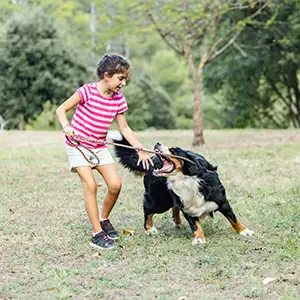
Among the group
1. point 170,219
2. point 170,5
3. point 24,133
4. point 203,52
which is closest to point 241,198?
point 170,219

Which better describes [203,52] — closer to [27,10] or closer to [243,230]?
[243,230]

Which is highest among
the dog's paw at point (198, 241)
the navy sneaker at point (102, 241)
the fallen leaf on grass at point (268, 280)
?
the fallen leaf on grass at point (268, 280)

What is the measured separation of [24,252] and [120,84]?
158 centimetres

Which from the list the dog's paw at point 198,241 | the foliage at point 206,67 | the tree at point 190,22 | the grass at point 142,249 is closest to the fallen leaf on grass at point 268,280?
the grass at point 142,249

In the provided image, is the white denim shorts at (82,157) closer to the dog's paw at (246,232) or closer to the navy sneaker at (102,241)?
the navy sneaker at (102,241)

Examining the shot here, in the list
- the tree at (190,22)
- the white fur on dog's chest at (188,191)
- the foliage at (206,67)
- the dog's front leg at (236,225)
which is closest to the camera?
the white fur on dog's chest at (188,191)

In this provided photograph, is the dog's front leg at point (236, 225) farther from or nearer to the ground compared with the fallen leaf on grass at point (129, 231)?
farther from the ground

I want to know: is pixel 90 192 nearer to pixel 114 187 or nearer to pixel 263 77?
pixel 114 187

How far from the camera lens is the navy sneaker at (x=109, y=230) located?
518cm

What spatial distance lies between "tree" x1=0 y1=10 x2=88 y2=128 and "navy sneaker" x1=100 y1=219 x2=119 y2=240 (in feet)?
58.7

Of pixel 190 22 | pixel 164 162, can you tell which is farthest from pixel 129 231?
pixel 190 22

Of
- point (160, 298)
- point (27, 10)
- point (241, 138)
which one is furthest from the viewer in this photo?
point (27, 10)

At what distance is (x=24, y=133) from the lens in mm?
17938

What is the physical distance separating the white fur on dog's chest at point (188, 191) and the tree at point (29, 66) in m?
18.4
